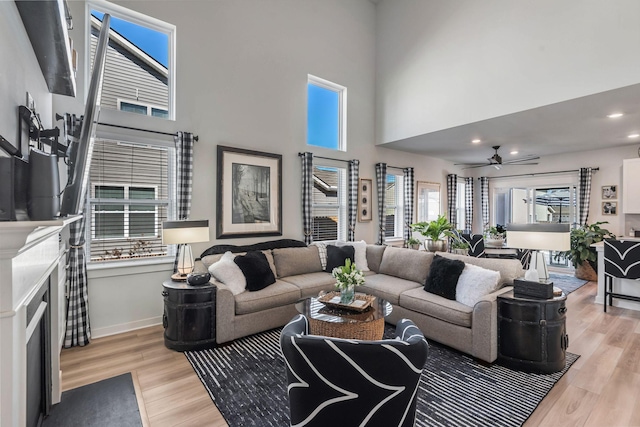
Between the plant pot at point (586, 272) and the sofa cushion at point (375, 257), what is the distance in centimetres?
473

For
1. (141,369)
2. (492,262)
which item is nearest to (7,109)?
(141,369)

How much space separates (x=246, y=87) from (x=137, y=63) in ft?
4.50

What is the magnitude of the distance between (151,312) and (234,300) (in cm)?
128

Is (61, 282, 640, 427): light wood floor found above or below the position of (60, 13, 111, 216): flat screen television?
below

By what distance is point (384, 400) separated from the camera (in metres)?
1.20

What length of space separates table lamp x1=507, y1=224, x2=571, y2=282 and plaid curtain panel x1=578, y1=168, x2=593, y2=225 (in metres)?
5.04

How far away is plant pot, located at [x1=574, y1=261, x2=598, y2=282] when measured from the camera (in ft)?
19.9

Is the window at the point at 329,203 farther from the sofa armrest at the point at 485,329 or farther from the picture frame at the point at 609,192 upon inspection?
the picture frame at the point at 609,192

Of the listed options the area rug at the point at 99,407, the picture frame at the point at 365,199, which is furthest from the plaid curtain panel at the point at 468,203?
the area rug at the point at 99,407

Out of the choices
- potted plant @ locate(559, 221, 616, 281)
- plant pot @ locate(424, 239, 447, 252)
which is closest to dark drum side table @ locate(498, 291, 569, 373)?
plant pot @ locate(424, 239, 447, 252)

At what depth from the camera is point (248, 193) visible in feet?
14.6

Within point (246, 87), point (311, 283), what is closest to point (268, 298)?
point (311, 283)

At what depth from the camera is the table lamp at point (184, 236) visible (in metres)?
3.22

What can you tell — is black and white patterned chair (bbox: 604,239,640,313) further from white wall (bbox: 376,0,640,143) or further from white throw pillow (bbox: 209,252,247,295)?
white throw pillow (bbox: 209,252,247,295)
